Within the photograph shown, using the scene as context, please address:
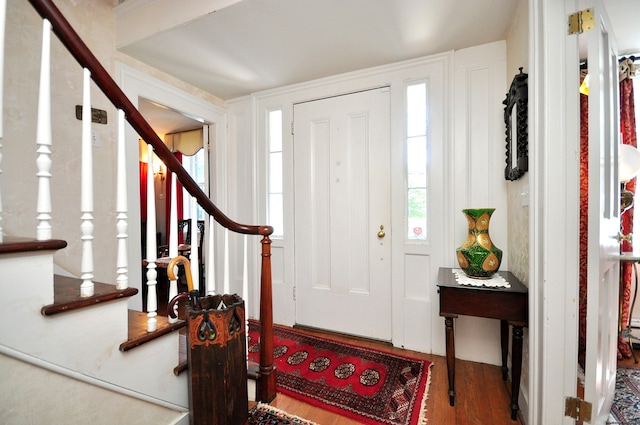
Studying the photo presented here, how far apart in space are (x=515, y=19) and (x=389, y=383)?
243 centimetres

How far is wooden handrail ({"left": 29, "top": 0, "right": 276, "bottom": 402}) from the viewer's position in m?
0.95

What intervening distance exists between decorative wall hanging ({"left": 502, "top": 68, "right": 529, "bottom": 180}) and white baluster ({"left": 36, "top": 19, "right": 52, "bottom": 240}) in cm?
204

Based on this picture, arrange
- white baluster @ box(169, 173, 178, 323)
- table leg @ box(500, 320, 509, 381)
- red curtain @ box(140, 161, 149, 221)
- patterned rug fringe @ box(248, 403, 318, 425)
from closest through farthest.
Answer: white baluster @ box(169, 173, 178, 323), patterned rug fringe @ box(248, 403, 318, 425), table leg @ box(500, 320, 509, 381), red curtain @ box(140, 161, 149, 221)

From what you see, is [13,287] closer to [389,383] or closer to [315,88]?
[389,383]

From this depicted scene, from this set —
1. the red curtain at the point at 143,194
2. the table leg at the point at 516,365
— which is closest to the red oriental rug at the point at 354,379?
the table leg at the point at 516,365

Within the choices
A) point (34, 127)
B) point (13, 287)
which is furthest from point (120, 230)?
point (34, 127)

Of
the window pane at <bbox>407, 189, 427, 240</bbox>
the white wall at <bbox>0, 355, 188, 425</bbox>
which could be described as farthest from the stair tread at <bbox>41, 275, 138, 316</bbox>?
the window pane at <bbox>407, 189, 427, 240</bbox>

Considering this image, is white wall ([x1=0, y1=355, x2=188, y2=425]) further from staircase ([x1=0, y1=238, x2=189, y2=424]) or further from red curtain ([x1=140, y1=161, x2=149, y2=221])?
red curtain ([x1=140, y1=161, x2=149, y2=221])

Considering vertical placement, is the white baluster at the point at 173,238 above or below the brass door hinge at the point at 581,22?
below

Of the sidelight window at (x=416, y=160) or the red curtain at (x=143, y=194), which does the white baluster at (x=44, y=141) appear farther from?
the red curtain at (x=143, y=194)

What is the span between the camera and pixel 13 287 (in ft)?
2.70

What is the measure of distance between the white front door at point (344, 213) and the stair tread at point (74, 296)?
5.58ft

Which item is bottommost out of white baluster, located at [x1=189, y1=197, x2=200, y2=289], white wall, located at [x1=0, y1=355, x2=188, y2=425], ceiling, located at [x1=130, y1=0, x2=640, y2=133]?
white wall, located at [x1=0, y1=355, x2=188, y2=425]

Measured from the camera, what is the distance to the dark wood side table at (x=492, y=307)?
1428 millimetres
